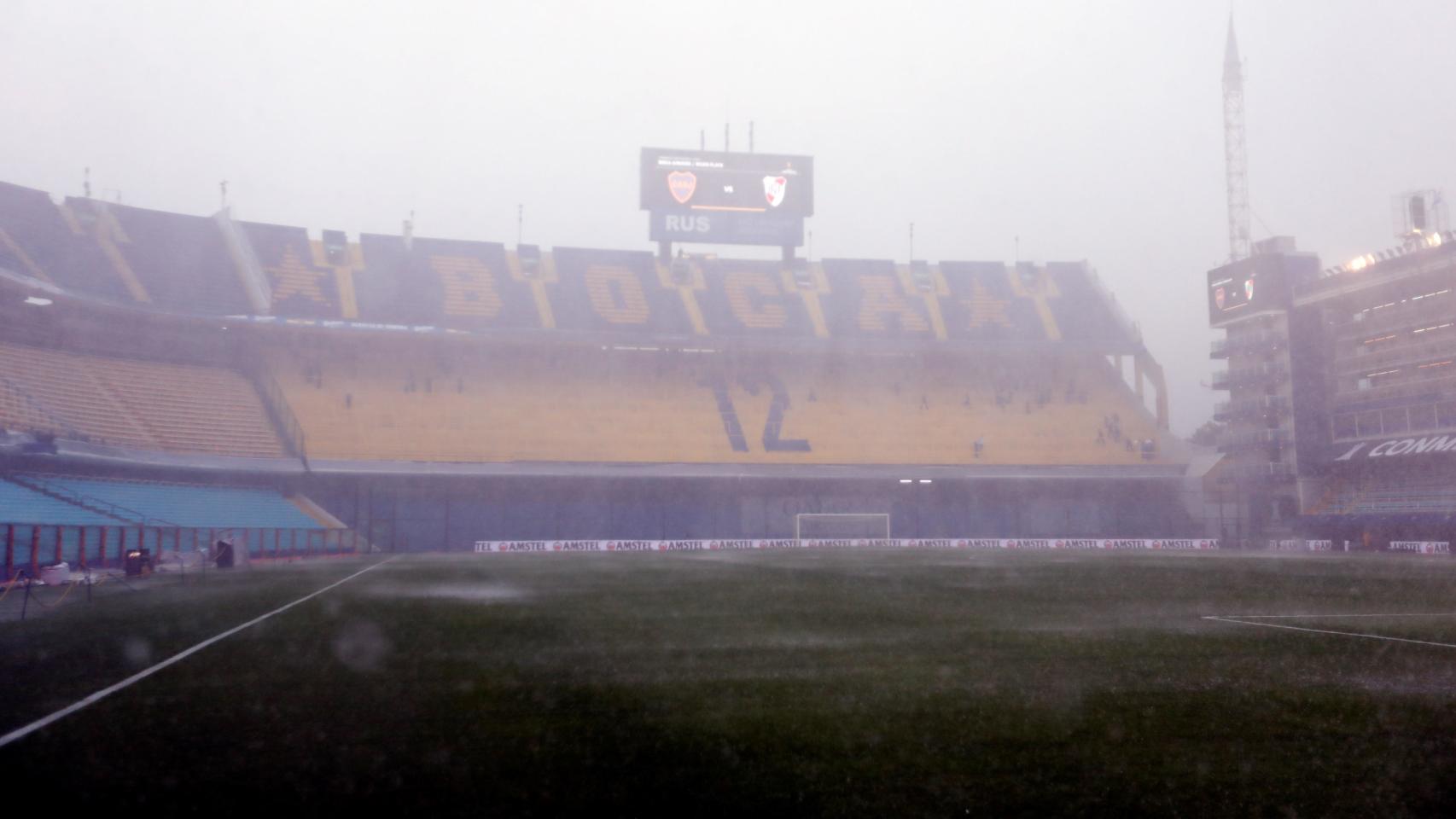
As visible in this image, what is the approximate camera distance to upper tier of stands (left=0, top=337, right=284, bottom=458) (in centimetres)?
3441

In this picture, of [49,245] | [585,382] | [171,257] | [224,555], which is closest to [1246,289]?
[585,382]

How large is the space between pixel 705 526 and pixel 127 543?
27.3m

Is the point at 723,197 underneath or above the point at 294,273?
above

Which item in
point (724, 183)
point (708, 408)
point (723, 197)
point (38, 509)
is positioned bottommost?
point (38, 509)

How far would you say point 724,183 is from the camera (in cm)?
6000

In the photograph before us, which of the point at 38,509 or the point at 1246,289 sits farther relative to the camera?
the point at 1246,289

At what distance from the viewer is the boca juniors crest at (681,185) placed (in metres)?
59.5

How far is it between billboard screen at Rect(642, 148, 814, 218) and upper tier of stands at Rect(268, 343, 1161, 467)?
9647mm

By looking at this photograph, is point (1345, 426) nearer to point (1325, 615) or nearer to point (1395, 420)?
point (1395, 420)

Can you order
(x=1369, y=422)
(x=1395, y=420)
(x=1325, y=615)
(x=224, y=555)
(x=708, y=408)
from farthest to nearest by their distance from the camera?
1. (x=708, y=408)
2. (x=1369, y=422)
3. (x=1395, y=420)
4. (x=224, y=555)
5. (x=1325, y=615)

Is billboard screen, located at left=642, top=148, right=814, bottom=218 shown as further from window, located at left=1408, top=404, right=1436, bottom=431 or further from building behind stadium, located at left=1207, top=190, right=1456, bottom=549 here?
window, located at left=1408, top=404, right=1436, bottom=431

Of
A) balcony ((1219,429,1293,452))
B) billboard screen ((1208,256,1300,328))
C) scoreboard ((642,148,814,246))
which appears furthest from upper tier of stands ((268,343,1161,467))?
scoreboard ((642,148,814,246))

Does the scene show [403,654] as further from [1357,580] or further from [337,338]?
[337,338]

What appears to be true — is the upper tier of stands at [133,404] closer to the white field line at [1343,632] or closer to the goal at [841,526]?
the goal at [841,526]
